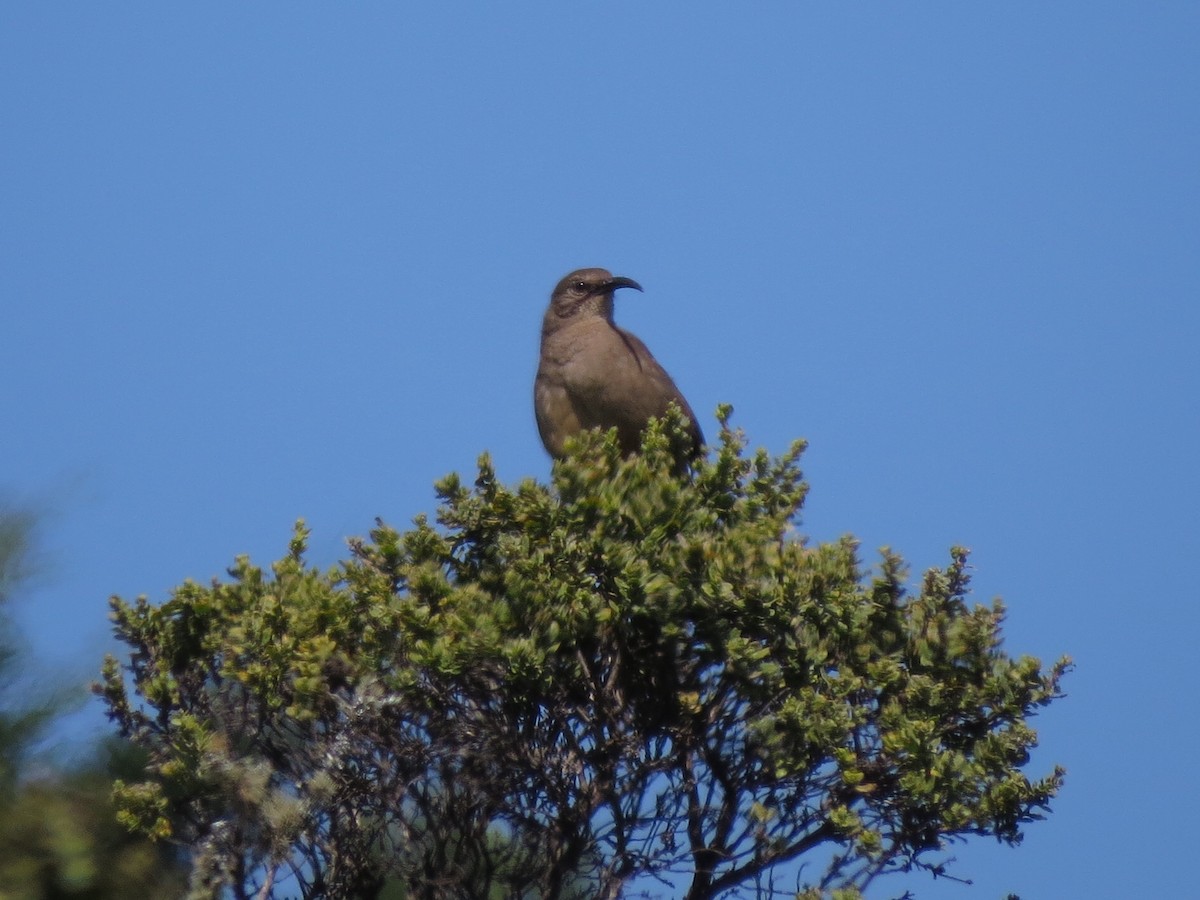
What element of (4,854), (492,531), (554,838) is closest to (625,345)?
(492,531)

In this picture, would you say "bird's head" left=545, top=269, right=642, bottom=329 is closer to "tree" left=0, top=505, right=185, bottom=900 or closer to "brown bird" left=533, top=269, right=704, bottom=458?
"brown bird" left=533, top=269, right=704, bottom=458

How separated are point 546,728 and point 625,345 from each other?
149 inches

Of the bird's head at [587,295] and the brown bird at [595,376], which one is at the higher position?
the bird's head at [587,295]

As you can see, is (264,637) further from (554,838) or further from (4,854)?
(4,854)

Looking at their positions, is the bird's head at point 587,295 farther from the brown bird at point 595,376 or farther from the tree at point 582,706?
the tree at point 582,706

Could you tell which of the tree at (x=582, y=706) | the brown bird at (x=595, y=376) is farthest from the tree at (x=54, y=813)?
the brown bird at (x=595, y=376)

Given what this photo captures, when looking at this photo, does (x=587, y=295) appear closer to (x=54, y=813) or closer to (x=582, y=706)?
(x=582, y=706)

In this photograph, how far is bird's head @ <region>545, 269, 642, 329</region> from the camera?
9.88 meters

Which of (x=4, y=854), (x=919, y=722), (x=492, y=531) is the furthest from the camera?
(x=492, y=531)

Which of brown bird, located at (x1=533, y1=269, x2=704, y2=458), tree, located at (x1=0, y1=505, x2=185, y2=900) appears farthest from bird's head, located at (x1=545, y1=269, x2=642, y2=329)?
tree, located at (x1=0, y1=505, x2=185, y2=900)

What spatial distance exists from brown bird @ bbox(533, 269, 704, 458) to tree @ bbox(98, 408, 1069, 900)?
2.95 m

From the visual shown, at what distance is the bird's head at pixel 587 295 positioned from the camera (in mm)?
9883

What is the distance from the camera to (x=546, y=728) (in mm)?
6195

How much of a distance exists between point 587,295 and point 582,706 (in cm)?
421
